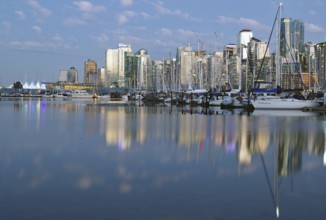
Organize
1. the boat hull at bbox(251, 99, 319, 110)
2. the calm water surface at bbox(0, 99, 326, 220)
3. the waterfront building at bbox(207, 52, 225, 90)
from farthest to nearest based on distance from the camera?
the waterfront building at bbox(207, 52, 225, 90)
the boat hull at bbox(251, 99, 319, 110)
the calm water surface at bbox(0, 99, 326, 220)

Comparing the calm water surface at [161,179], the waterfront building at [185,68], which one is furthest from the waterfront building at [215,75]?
the calm water surface at [161,179]

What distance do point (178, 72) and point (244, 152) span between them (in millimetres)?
128632

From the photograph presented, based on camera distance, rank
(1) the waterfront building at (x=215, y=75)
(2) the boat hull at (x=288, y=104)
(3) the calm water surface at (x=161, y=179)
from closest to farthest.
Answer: (3) the calm water surface at (x=161, y=179)
(2) the boat hull at (x=288, y=104)
(1) the waterfront building at (x=215, y=75)

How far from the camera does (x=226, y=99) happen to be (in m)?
81.2

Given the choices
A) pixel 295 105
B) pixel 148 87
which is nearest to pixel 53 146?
pixel 295 105

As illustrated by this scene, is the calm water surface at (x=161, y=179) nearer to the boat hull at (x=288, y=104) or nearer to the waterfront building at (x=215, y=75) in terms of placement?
the boat hull at (x=288, y=104)

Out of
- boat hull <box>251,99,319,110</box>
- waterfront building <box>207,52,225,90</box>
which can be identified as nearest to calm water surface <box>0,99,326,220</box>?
boat hull <box>251,99,319,110</box>

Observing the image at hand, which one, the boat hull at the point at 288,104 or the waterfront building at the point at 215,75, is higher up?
the waterfront building at the point at 215,75

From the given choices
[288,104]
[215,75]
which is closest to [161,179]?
[288,104]

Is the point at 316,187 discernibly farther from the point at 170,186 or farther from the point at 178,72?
the point at 178,72

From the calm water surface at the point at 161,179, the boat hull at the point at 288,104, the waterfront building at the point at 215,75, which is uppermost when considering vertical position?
the waterfront building at the point at 215,75

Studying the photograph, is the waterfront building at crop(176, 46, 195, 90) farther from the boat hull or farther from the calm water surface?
the calm water surface

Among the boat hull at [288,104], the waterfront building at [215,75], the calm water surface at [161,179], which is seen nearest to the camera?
the calm water surface at [161,179]

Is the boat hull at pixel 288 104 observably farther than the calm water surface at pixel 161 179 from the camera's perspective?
Yes
